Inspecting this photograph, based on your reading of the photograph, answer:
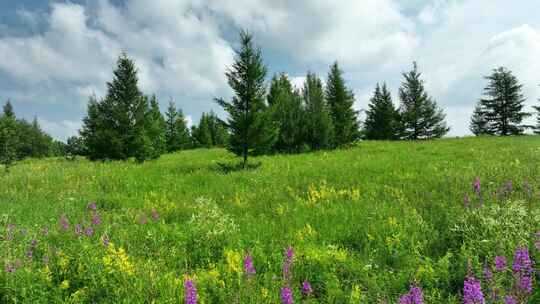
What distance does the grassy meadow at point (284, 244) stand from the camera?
332 cm

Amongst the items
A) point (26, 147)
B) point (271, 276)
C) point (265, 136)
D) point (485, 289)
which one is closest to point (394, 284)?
point (485, 289)

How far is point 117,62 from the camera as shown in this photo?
2619cm

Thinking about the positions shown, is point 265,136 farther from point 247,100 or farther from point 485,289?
point 485,289

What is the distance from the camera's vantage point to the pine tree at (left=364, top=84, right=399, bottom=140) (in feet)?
155

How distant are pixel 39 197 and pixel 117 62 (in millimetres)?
21108

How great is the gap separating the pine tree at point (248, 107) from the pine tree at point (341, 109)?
572 inches

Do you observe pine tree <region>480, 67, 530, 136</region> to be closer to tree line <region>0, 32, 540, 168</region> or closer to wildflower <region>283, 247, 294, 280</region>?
tree line <region>0, 32, 540, 168</region>

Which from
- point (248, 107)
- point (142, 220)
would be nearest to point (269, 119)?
point (248, 107)

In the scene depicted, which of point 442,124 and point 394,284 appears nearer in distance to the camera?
point 394,284


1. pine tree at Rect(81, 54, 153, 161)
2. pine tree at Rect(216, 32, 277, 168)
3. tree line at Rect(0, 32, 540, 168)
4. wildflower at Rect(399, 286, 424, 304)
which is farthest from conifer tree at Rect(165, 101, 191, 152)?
wildflower at Rect(399, 286, 424, 304)

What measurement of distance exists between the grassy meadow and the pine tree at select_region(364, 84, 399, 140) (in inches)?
1633

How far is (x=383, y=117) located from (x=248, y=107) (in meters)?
38.4

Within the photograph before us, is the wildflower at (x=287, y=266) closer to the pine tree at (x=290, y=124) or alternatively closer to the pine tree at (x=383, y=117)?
the pine tree at (x=290, y=124)

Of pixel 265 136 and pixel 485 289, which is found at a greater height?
pixel 265 136
